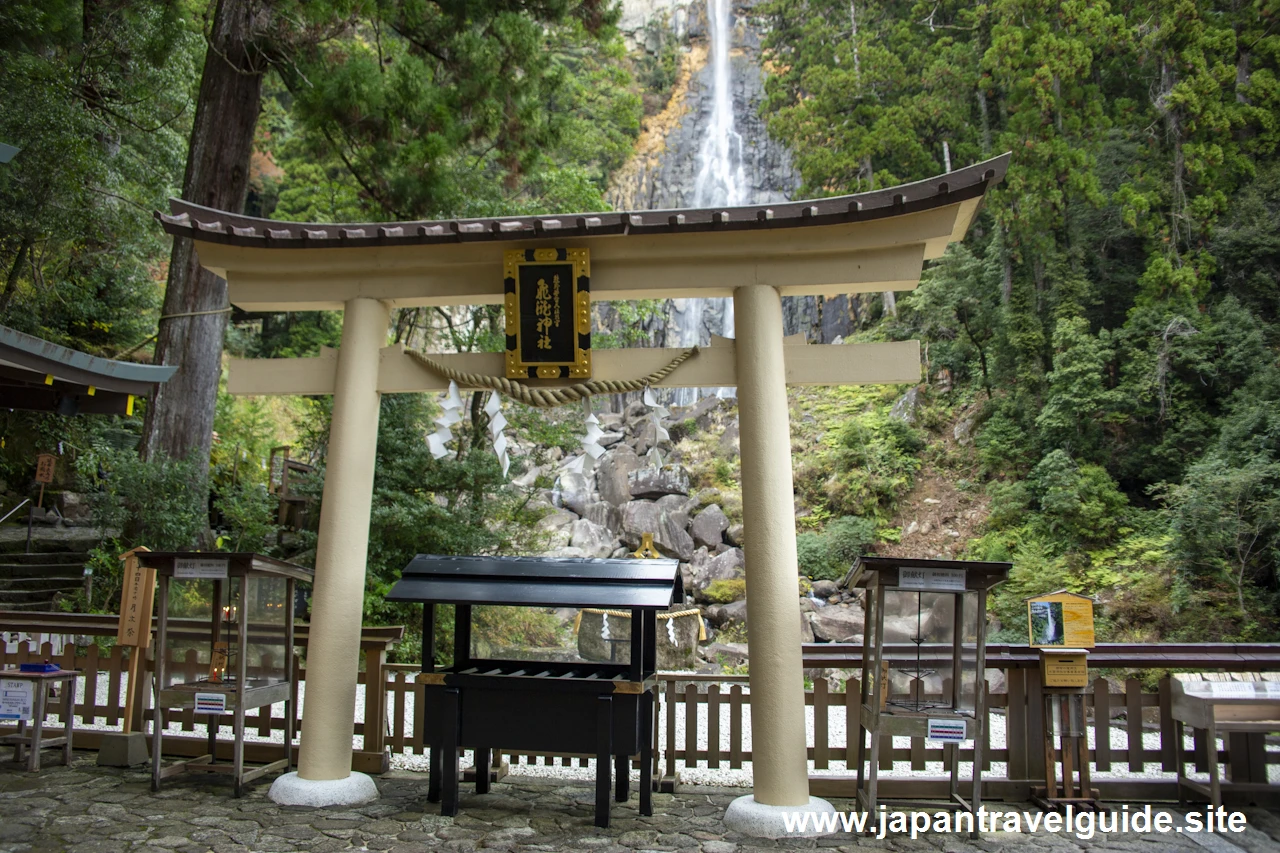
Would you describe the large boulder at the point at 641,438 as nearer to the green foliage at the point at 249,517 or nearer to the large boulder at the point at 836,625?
the large boulder at the point at 836,625

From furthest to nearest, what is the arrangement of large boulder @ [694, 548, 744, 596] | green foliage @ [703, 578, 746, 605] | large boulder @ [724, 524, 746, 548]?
large boulder @ [724, 524, 746, 548]
large boulder @ [694, 548, 744, 596]
green foliage @ [703, 578, 746, 605]

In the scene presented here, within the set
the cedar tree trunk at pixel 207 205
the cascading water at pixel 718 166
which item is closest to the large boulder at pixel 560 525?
the cedar tree trunk at pixel 207 205

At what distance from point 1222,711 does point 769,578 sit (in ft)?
8.93

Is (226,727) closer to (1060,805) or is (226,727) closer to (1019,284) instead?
(1060,805)

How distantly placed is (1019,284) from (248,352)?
769 inches

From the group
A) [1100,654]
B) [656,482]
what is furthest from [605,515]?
[1100,654]

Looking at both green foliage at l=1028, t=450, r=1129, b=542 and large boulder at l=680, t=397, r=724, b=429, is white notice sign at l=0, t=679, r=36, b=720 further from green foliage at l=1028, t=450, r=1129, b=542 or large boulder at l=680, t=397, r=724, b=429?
large boulder at l=680, t=397, r=724, b=429

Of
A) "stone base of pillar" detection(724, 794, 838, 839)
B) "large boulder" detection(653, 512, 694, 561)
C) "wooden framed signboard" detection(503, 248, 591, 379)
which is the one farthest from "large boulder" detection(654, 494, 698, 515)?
"stone base of pillar" detection(724, 794, 838, 839)

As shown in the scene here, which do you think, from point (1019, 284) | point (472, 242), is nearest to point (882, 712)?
point (472, 242)

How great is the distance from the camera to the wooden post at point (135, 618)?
19.3 feet

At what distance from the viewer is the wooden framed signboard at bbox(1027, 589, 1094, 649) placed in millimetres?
5086

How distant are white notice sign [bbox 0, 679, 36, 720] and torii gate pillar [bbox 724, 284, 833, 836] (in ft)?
14.9

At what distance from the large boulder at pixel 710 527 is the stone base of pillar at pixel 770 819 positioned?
500 inches

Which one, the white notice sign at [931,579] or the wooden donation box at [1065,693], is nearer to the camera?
the white notice sign at [931,579]
